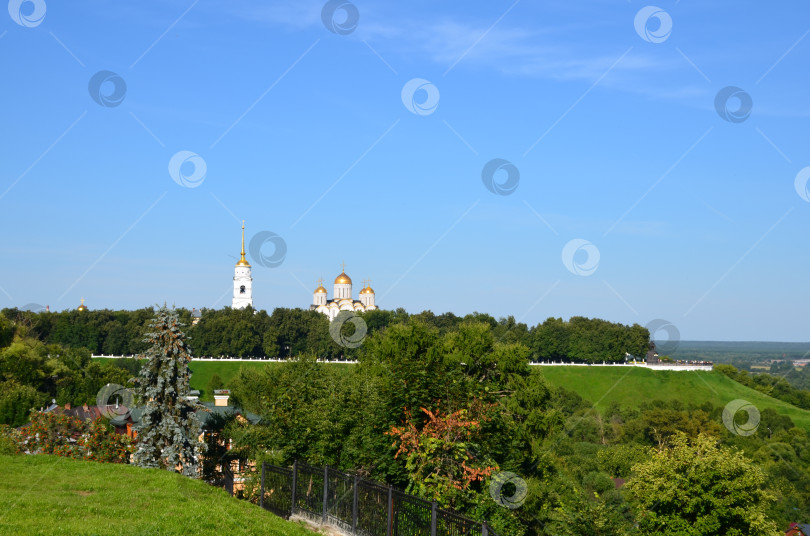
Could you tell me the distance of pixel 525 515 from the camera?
36.7m

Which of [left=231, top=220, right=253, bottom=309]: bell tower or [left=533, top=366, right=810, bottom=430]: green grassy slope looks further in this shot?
[left=231, top=220, right=253, bottom=309]: bell tower

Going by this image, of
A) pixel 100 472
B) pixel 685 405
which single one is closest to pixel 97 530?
pixel 100 472

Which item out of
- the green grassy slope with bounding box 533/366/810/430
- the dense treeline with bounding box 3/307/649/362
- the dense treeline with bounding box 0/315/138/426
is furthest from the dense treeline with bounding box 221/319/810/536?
the dense treeline with bounding box 3/307/649/362

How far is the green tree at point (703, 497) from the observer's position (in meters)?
30.2

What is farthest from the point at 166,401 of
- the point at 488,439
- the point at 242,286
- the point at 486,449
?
the point at 242,286

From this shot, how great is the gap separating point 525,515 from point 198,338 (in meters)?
101

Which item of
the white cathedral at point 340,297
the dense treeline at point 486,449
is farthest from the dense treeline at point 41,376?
the white cathedral at point 340,297

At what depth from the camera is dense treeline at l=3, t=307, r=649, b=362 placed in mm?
129500

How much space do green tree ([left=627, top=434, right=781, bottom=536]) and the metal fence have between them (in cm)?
1990

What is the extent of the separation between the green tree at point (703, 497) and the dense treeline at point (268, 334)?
92826mm

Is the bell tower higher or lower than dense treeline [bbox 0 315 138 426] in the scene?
higher

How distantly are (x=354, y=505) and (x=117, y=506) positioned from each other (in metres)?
4.60

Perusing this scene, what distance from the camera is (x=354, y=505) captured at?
47.2 feet

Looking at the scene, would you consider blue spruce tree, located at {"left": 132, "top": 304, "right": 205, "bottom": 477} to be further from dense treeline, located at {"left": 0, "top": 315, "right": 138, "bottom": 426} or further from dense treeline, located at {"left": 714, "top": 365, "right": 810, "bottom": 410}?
dense treeline, located at {"left": 714, "top": 365, "right": 810, "bottom": 410}
